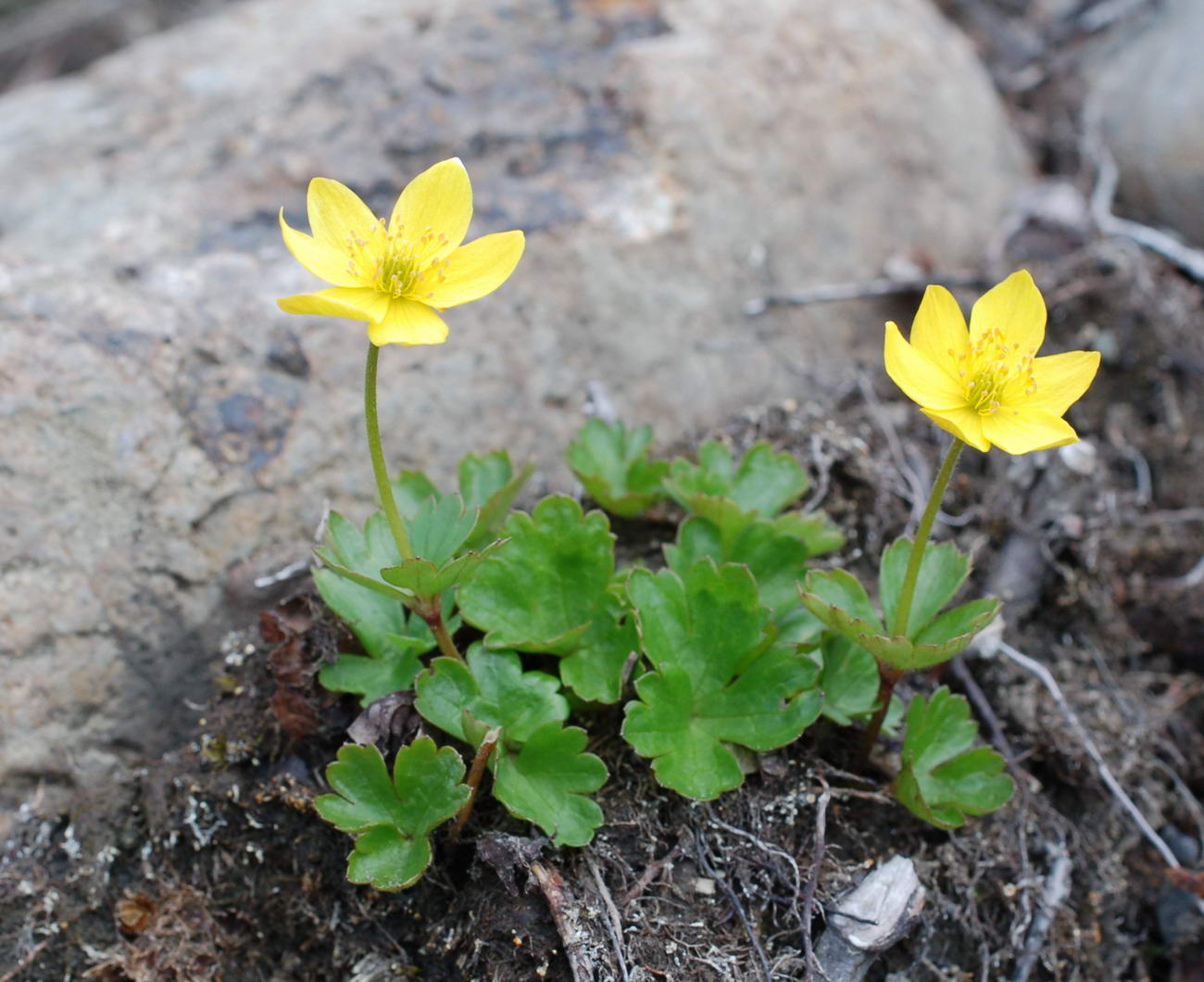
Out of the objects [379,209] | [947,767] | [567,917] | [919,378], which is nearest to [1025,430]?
[919,378]

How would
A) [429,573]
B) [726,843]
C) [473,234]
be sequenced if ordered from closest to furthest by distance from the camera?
[429,573] < [726,843] < [473,234]

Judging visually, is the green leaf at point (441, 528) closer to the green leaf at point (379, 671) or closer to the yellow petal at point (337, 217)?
the green leaf at point (379, 671)

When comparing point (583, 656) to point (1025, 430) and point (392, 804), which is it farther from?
point (1025, 430)

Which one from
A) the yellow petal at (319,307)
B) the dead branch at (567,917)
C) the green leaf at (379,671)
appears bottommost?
the dead branch at (567,917)

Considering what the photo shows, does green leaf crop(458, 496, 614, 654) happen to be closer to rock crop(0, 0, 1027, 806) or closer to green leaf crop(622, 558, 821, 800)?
green leaf crop(622, 558, 821, 800)

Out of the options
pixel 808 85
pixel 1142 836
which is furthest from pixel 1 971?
pixel 808 85

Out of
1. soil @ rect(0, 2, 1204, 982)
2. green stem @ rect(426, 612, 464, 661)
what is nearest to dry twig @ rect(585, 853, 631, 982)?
soil @ rect(0, 2, 1204, 982)

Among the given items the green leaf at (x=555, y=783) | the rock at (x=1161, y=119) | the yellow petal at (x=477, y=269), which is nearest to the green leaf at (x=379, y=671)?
the green leaf at (x=555, y=783)
